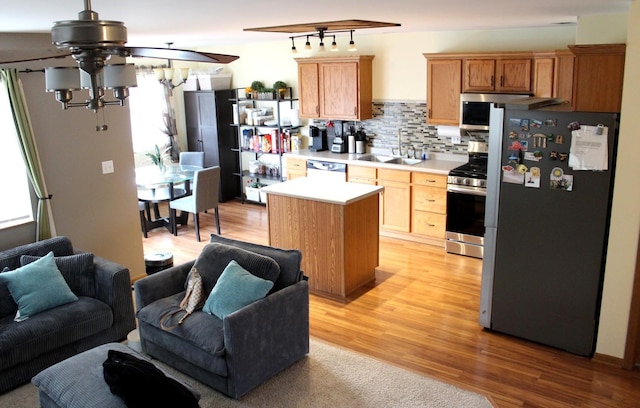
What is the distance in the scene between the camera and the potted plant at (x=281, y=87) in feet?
27.2

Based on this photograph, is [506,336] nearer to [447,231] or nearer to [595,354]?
[595,354]

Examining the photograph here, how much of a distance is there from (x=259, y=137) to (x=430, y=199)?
124 inches

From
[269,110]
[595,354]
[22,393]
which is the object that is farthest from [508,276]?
[269,110]

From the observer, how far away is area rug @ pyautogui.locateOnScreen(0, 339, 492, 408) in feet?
12.2

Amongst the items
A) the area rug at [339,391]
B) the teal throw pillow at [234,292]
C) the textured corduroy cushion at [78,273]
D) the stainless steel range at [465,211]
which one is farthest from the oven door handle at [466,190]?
the textured corduroy cushion at [78,273]

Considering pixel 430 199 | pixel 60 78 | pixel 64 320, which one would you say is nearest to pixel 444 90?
pixel 430 199

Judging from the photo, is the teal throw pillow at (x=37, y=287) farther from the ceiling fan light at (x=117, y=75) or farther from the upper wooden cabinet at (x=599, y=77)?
the upper wooden cabinet at (x=599, y=77)

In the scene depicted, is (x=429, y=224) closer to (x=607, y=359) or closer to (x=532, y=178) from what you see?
(x=532, y=178)

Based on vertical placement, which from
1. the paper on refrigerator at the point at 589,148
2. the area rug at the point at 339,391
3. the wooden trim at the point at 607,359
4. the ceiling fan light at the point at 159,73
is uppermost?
the ceiling fan light at the point at 159,73

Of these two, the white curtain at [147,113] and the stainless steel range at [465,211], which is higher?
the white curtain at [147,113]

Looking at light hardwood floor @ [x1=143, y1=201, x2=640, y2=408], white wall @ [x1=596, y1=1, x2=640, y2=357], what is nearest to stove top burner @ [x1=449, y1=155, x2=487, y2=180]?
light hardwood floor @ [x1=143, y1=201, x2=640, y2=408]

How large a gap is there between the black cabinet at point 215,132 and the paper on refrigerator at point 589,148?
5.84 metres

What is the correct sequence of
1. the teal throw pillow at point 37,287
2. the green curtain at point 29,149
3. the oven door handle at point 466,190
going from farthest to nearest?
the oven door handle at point 466,190, the green curtain at point 29,149, the teal throw pillow at point 37,287

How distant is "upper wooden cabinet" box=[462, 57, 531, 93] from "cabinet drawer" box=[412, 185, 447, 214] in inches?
47.5
